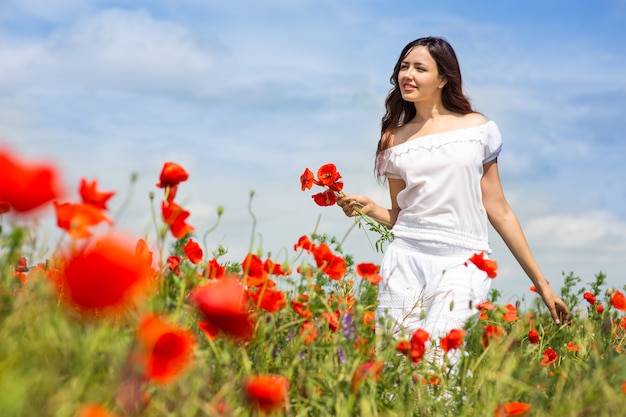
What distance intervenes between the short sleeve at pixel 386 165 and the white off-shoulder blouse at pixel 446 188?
77 millimetres

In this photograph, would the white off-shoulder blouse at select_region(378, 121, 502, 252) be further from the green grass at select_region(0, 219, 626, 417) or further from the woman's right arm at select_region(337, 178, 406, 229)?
the green grass at select_region(0, 219, 626, 417)

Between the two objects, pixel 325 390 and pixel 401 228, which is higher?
pixel 401 228

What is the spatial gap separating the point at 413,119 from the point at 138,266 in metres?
3.46

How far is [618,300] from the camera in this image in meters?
4.89

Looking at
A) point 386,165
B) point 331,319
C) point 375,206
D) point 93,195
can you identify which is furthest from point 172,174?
point 386,165

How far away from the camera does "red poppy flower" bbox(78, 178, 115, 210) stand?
2.20 meters

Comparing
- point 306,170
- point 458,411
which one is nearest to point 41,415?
point 458,411

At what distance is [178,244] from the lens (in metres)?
3.02

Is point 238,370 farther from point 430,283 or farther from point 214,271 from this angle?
point 430,283

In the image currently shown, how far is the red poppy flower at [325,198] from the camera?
4.39m

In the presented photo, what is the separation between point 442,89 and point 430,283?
128cm

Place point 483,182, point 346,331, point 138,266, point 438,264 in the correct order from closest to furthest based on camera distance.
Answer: point 138,266, point 346,331, point 438,264, point 483,182

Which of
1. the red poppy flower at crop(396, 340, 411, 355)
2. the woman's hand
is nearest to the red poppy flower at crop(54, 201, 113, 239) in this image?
the red poppy flower at crop(396, 340, 411, 355)

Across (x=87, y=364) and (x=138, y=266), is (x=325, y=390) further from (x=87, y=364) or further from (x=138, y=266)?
(x=138, y=266)
